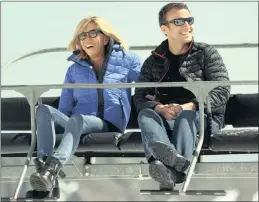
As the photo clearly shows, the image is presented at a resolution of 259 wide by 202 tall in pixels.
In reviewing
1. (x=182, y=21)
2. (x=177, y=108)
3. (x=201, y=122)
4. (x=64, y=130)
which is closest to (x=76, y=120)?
(x=64, y=130)

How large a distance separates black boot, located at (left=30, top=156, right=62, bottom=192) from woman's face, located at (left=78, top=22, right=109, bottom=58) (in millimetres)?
691

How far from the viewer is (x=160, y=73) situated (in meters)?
4.55

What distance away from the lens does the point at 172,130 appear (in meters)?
4.30

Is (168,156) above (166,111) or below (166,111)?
below

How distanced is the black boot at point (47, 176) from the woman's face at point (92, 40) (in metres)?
0.69

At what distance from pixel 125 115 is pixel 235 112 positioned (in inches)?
24.4

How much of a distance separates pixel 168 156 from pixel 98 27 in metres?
0.88

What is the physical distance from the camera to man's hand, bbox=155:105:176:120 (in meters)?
4.35

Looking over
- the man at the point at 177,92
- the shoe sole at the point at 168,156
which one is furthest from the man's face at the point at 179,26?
the shoe sole at the point at 168,156

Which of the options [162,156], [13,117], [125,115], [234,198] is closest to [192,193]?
[162,156]

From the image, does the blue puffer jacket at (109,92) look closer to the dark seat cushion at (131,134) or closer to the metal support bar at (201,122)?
the dark seat cushion at (131,134)

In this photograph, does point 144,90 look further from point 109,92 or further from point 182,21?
point 182,21

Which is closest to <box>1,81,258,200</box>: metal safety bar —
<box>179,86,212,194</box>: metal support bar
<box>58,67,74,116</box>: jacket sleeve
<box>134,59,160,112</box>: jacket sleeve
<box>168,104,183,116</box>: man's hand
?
<box>179,86,212,194</box>: metal support bar

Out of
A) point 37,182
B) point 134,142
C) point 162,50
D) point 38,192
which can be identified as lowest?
point 38,192
